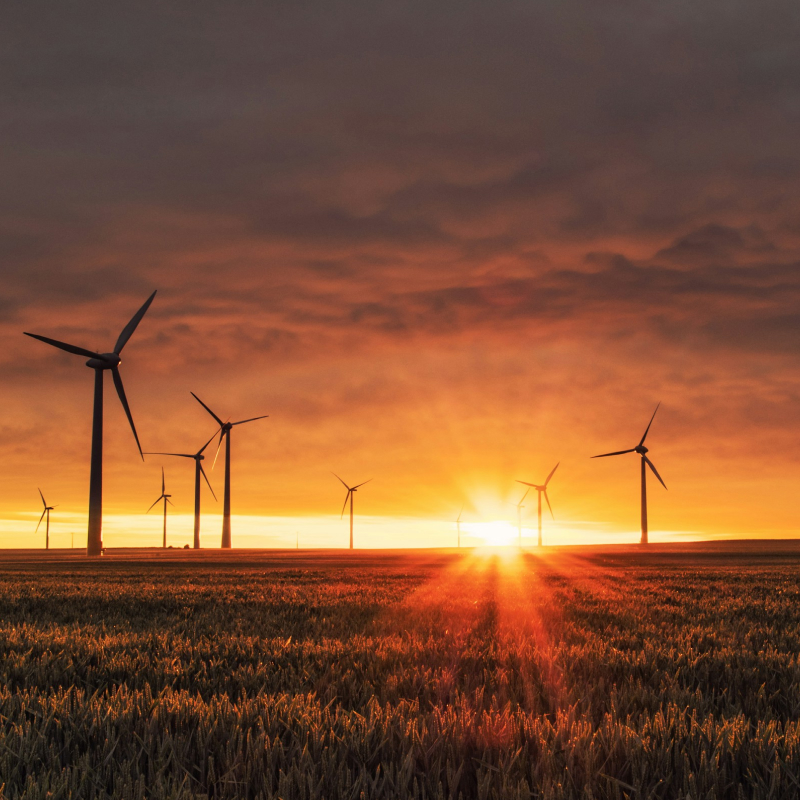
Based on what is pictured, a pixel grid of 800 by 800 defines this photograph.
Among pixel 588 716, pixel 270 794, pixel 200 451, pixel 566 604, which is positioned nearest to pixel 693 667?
pixel 588 716

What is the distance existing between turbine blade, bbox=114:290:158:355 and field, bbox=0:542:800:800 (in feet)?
238

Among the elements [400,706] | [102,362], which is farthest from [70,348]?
[400,706]

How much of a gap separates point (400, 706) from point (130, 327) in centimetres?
8450

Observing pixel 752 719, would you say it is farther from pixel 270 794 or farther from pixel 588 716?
pixel 270 794

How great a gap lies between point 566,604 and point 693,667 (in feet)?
27.6

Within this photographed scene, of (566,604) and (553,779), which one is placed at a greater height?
(553,779)

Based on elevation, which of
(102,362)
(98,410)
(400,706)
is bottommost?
(400,706)

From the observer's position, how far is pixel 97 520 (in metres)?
82.3

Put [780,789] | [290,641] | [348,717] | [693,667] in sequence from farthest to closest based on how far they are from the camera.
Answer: [290,641]
[693,667]
[348,717]
[780,789]

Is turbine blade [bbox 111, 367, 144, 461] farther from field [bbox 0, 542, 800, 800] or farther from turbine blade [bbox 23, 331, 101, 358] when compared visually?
field [bbox 0, 542, 800, 800]

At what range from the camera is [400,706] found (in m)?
5.71

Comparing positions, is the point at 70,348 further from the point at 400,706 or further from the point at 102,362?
the point at 400,706

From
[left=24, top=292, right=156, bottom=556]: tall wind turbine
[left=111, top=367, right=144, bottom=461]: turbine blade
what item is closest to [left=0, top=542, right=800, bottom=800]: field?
[left=111, top=367, right=144, bottom=461]: turbine blade

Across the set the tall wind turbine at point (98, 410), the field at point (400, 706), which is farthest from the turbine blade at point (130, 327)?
the field at point (400, 706)
